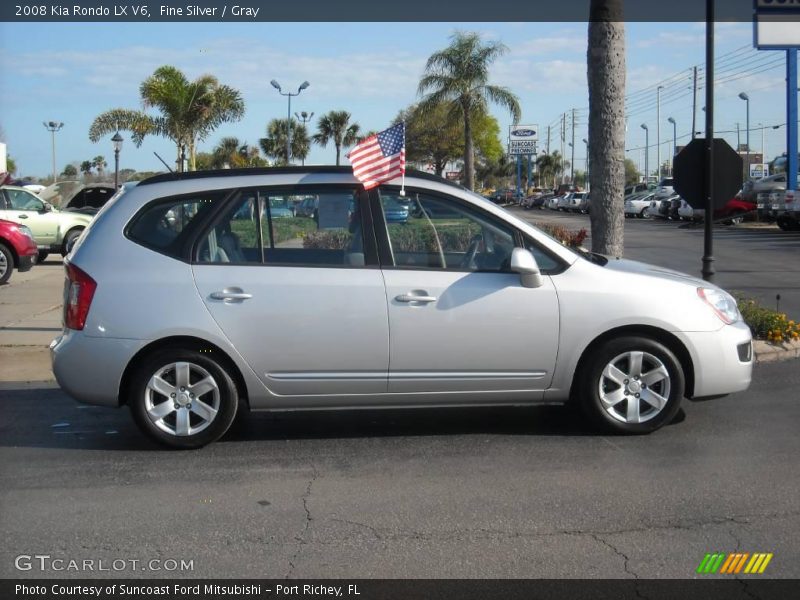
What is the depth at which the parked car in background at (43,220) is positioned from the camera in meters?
21.5

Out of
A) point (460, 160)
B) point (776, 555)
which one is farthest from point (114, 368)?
point (460, 160)

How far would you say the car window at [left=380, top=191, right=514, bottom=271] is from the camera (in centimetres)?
646

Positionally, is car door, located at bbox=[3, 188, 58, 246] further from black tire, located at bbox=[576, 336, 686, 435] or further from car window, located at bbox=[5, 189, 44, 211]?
black tire, located at bbox=[576, 336, 686, 435]

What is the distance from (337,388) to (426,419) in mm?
1121

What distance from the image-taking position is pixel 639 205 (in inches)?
1906

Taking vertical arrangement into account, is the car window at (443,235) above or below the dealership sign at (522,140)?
below

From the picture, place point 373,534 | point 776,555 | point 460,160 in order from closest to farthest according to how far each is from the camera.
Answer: point 776,555 → point 373,534 → point 460,160

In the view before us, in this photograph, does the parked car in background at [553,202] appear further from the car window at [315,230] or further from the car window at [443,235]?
the car window at [315,230]

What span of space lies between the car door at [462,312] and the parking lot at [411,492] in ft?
1.56

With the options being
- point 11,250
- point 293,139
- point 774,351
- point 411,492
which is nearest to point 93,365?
point 411,492

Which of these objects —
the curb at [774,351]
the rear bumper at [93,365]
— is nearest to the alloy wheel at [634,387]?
the rear bumper at [93,365]

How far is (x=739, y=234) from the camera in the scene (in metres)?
29.5
